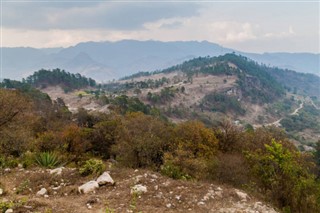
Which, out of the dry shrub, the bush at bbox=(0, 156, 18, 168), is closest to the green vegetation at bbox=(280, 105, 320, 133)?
the dry shrub

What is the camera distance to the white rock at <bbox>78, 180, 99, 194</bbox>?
10641 mm

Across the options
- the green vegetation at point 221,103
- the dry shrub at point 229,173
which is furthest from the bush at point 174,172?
the green vegetation at point 221,103

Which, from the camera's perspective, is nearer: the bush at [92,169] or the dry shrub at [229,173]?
the bush at [92,169]

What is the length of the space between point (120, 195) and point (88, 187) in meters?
1.27

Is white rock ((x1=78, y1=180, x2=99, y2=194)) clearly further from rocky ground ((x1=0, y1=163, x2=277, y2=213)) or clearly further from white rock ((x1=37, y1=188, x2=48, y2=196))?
white rock ((x1=37, y1=188, x2=48, y2=196))

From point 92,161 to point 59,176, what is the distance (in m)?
1.36

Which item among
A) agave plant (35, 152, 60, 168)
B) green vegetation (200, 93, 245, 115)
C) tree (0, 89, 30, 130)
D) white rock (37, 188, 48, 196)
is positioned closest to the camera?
white rock (37, 188, 48, 196)

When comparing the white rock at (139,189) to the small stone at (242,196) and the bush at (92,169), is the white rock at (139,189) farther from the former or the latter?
the small stone at (242,196)

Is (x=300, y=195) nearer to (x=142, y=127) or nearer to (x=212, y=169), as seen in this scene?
(x=212, y=169)

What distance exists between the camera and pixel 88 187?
10742mm

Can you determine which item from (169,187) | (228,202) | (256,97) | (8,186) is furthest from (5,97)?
(256,97)

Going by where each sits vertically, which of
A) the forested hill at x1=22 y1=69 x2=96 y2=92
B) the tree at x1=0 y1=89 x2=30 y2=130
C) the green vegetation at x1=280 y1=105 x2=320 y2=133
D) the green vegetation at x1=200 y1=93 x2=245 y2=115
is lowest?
the green vegetation at x1=280 y1=105 x2=320 y2=133

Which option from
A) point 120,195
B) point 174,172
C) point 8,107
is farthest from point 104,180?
point 8,107

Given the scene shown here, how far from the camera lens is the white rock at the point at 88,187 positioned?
419 inches
